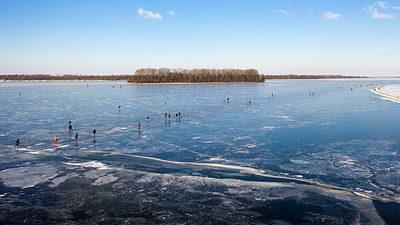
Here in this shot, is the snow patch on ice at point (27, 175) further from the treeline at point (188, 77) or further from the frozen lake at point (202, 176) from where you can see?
the treeline at point (188, 77)

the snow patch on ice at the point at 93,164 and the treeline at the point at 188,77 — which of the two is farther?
the treeline at the point at 188,77

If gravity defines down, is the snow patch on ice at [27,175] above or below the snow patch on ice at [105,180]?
above

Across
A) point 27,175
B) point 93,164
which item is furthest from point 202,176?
point 27,175

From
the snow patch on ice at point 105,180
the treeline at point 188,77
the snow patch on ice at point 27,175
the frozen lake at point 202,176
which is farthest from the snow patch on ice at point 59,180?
the treeline at point 188,77

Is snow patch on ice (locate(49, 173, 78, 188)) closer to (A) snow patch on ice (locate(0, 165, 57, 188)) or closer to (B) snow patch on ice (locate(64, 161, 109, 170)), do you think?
(A) snow patch on ice (locate(0, 165, 57, 188))

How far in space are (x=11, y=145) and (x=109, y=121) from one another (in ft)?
34.2

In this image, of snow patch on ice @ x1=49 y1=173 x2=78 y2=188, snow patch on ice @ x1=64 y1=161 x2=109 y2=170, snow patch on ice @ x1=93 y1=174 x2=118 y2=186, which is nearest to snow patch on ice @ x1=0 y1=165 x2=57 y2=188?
snow patch on ice @ x1=49 y1=173 x2=78 y2=188

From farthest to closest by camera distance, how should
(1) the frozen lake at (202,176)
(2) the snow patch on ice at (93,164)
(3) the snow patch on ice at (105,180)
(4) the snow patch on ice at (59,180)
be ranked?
(2) the snow patch on ice at (93,164), (3) the snow patch on ice at (105,180), (4) the snow patch on ice at (59,180), (1) the frozen lake at (202,176)

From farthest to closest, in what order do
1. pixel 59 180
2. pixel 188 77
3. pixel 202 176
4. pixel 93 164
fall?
1. pixel 188 77
2. pixel 93 164
3. pixel 202 176
4. pixel 59 180

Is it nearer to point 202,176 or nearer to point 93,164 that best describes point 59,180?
point 93,164

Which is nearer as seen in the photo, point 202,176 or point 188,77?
point 202,176

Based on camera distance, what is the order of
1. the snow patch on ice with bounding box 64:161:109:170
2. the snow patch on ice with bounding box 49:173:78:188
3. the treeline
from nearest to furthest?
the snow patch on ice with bounding box 49:173:78:188, the snow patch on ice with bounding box 64:161:109:170, the treeline

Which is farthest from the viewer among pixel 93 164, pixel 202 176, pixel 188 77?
pixel 188 77

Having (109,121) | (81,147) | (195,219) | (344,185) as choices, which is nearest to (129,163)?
(81,147)
